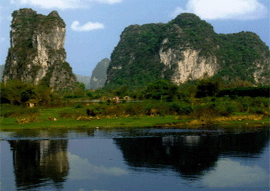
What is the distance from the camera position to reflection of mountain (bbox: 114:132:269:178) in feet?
55.9

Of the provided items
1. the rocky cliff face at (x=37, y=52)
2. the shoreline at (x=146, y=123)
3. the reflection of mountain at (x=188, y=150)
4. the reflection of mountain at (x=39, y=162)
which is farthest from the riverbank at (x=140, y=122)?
the rocky cliff face at (x=37, y=52)

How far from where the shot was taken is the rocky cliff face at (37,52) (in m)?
150

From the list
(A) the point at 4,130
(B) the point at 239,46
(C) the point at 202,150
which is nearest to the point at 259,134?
(C) the point at 202,150

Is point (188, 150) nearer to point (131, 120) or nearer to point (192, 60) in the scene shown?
point (131, 120)

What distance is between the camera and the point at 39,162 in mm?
17938

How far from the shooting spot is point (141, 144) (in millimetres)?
23359

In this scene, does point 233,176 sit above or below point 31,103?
below

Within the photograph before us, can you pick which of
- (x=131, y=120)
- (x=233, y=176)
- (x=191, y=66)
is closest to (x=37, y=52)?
(x=191, y=66)

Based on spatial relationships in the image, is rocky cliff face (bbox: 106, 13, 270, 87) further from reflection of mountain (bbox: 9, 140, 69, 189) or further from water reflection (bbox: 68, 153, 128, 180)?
water reflection (bbox: 68, 153, 128, 180)

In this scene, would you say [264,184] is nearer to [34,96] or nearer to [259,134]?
[259,134]

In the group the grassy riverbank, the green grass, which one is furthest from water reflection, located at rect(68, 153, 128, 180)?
the green grass

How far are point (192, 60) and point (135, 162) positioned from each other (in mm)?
167964

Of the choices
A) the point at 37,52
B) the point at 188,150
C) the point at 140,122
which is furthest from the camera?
the point at 37,52

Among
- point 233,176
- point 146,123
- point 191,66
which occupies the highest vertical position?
point 191,66
